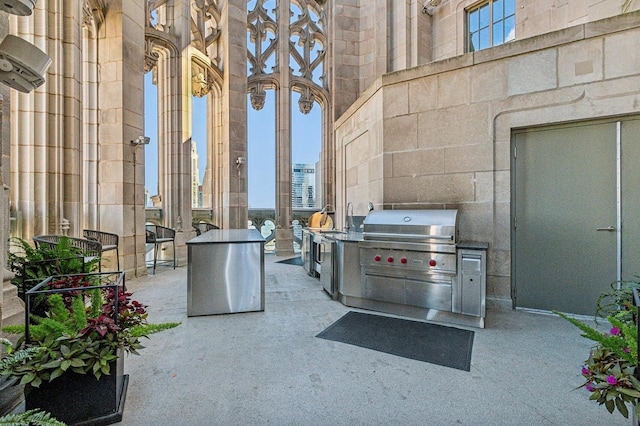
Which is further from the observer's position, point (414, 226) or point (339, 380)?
point (414, 226)

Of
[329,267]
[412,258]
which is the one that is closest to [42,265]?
[329,267]

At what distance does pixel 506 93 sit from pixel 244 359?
4131mm

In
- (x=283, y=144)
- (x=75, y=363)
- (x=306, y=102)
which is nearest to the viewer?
(x=75, y=363)

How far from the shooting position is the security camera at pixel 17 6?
1.53m

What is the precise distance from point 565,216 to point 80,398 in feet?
15.4

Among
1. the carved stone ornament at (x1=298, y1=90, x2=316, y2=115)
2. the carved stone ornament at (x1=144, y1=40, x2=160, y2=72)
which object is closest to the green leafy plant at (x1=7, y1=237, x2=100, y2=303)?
the carved stone ornament at (x1=144, y1=40, x2=160, y2=72)

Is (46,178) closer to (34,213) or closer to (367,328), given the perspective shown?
(34,213)

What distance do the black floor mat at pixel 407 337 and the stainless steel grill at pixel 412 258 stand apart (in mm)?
308

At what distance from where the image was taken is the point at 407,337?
314 cm

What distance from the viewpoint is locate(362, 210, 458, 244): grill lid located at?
365cm

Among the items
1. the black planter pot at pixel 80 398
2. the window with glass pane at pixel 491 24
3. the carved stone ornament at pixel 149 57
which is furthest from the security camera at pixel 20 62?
the window with glass pane at pixel 491 24

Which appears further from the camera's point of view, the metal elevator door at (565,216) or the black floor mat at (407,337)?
the metal elevator door at (565,216)

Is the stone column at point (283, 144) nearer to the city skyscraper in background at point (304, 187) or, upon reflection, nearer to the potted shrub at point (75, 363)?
the city skyscraper in background at point (304, 187)

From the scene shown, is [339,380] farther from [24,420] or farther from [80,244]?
[80,244]
